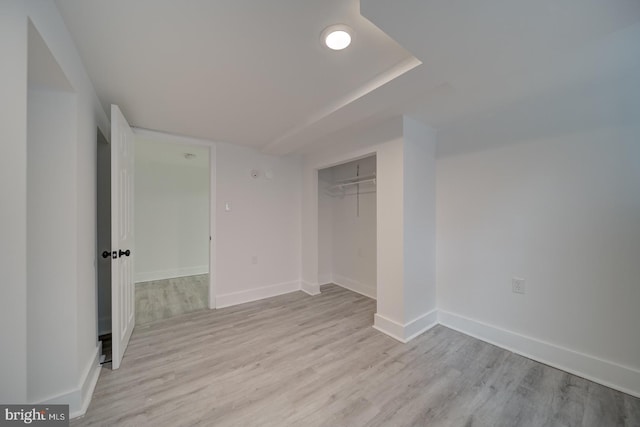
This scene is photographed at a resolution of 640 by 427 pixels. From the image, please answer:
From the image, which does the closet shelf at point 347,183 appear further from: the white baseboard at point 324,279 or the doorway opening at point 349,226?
the white baseboard at point 324,279

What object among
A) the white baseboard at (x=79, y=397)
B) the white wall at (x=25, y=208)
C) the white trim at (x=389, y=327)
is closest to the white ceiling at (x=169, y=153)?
the white wall at (x=25, y=208)

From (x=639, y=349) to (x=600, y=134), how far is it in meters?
1.52

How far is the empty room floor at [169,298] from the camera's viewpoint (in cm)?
298

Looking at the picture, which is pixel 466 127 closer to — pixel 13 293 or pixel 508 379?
pixel 508 379

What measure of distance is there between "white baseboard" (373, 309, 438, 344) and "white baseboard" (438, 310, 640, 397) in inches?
9.0

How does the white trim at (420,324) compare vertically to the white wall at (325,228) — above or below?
below

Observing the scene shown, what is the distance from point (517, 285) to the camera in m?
2.16

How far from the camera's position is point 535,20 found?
1124 mm

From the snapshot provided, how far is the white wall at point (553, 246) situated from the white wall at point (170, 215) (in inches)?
158

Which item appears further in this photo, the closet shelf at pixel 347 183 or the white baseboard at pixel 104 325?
the closet shelf at pixel 347 183

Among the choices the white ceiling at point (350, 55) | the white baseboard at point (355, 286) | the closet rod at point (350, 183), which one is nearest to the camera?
the white ceiling at point (350, 55)

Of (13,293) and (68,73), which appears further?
(68,73)

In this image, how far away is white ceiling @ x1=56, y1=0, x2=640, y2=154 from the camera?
1.11 meters

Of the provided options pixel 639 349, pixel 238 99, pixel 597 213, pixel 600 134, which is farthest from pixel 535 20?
pixel 639 349
